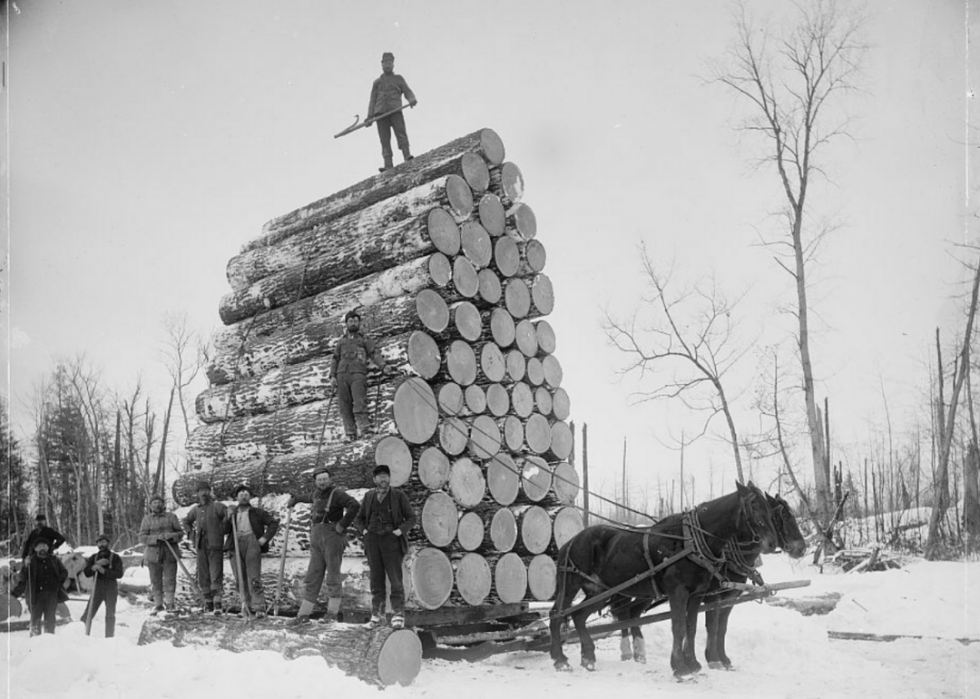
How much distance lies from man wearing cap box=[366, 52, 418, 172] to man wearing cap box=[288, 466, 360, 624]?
5351 millimetres

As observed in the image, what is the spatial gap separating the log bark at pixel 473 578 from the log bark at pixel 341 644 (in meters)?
1.39

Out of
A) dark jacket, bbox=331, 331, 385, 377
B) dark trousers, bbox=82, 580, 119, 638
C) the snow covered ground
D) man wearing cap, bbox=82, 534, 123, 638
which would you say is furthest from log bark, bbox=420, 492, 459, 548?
dark trousers, bbox=82, 580, 119, 638

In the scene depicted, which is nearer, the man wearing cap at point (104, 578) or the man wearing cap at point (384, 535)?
the man wearing cap at point (384, 535)

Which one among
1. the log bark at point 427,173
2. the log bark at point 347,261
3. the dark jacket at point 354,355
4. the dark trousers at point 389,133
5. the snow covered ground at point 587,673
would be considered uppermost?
the dark trousers at point 389,133

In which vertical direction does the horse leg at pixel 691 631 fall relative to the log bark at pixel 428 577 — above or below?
below

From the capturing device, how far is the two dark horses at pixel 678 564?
7430 mm

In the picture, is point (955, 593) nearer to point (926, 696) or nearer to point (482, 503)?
point (926, 696)

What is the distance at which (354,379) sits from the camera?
29.4 feet

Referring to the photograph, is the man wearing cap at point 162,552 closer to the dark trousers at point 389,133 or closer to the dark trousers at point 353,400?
the dark trousers at point 353,400

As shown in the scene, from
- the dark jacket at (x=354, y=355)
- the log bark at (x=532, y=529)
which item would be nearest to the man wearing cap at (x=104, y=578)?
the dark jacket at (x=354, y=355)

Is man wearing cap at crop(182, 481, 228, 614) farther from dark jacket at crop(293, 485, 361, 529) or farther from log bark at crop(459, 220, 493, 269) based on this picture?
log bark at crop(459, 220, 493, 269)

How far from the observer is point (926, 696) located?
6.50 m

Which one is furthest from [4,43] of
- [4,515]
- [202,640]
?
[4,515]

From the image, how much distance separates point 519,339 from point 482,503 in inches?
88.9
